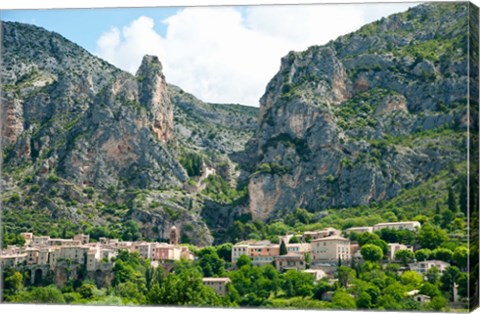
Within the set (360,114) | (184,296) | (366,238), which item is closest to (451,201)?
(366,238)

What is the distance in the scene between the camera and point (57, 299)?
54.4m

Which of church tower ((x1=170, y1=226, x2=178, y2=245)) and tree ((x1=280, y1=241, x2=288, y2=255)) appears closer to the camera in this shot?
tree ((x1=280, y1=241, x2=288, y2=255))

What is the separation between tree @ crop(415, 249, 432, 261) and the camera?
5874 cm

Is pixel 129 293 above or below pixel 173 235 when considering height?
below

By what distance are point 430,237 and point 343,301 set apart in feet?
41.1

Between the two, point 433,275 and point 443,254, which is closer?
point 433,275

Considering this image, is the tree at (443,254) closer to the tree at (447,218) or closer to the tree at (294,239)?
the tree at (447,218)

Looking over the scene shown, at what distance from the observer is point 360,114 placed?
86938mm

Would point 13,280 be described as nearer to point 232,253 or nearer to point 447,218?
point 232,253

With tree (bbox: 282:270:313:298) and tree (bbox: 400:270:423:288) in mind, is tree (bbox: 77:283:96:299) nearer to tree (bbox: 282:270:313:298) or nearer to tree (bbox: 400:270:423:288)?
tree (bbox: 282:270:313:298)

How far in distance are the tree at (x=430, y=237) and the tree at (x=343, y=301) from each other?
9.56 metres

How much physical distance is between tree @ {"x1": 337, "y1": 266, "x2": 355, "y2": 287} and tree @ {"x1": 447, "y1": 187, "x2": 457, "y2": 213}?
282 inches

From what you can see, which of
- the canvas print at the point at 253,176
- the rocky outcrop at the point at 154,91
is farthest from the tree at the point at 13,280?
the rocky outcrop at the point at 154,91

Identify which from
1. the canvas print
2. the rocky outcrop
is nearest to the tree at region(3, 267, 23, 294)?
the canvas print
